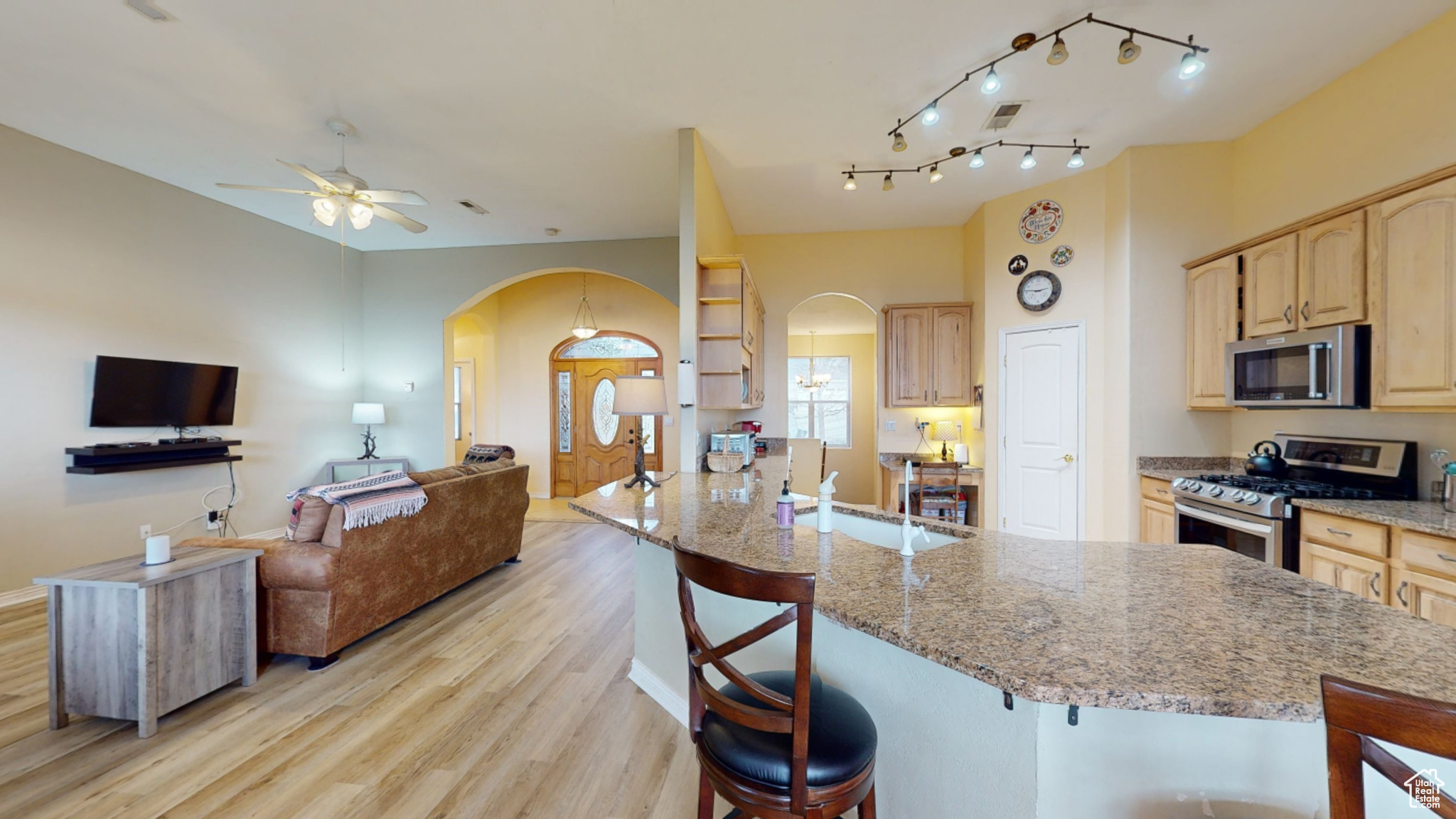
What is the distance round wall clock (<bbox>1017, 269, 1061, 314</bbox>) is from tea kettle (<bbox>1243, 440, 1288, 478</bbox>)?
1657mm

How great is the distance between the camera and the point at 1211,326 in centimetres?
340

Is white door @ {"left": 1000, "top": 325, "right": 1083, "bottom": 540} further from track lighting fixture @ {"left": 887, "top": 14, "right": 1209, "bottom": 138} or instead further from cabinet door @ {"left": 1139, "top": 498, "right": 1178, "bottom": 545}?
track lighting fixture @ {"left": 887, "top": 14, "right": 1209, "bottom": 138}

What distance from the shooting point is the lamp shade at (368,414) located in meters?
5.91

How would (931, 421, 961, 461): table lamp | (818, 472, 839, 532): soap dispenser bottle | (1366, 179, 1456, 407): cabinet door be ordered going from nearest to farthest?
(818, 472, 839, 532): soap dispenser bottle
(1366, 179, 1456, 407): cabinet door
(931, 421, 961, 461): table lamp

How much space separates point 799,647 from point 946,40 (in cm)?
290

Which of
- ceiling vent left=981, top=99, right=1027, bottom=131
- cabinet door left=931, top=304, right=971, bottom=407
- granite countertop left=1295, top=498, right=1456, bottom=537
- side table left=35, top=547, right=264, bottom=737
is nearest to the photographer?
granite countertop left=1295, top=498, right=1456, bottom=537

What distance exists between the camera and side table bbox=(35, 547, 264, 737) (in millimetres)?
2107

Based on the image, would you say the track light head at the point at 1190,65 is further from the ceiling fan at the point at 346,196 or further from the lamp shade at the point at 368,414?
the lamp shade at the point at 368,414

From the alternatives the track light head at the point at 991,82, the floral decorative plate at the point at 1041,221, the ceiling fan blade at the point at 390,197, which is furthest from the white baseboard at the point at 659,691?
the floral decorative plate at the point at 1041,221

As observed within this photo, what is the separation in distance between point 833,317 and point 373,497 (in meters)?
6.18

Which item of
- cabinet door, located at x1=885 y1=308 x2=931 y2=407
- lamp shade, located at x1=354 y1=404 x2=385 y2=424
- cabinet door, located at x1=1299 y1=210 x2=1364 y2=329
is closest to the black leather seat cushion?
cabinet door, located at x1=1299 y1=210 x2=1364 y2=329

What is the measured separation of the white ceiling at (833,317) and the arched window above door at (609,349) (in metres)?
2.20

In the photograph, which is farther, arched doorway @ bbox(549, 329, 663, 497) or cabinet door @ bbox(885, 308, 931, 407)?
arched doorway @ bbox(549, 329, 663, 497)

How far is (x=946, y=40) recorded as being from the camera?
2562 millimetres
